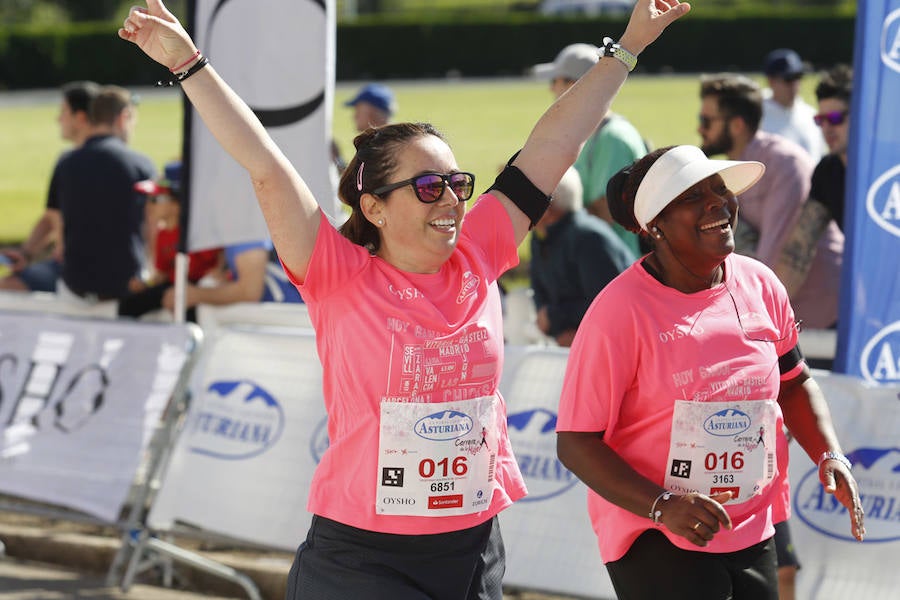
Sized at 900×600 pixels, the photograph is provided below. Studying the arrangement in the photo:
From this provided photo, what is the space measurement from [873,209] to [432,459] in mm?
2721

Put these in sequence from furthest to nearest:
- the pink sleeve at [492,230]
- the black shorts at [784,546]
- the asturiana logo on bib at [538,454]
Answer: the asturiana logo on bib at [538,454] < the black shorts at [784,546] < the pink sleeve at [492,230]

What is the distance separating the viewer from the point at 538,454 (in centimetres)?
568

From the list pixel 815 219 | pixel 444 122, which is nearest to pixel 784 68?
pixel 815 219

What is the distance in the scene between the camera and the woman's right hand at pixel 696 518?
3.04 metres

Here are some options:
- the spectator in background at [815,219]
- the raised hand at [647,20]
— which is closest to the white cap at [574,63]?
the spectator in background at [815,219]

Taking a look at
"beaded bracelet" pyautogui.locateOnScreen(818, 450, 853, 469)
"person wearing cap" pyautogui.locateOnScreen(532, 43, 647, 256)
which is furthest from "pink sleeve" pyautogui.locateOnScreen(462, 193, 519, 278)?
"person wearing cap" pyautogui.locateOnScreen(532, 43, 647, 256)

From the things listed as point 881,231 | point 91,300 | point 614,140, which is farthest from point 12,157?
point 881,231

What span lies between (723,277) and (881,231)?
206cm

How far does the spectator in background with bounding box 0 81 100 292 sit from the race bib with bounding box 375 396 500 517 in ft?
19.5

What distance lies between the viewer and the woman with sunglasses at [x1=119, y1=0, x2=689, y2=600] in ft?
10.2

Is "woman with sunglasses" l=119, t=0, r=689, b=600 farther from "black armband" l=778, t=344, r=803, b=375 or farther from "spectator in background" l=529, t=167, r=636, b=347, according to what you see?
"spectator in background" l=529, t=167, r=636, b=347

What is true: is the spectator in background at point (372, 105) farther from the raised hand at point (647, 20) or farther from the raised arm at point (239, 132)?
the raised arm at point (239, 132)

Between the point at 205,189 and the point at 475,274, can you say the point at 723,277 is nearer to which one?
the point at 475,274

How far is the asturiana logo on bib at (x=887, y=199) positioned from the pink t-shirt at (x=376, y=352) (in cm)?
252
